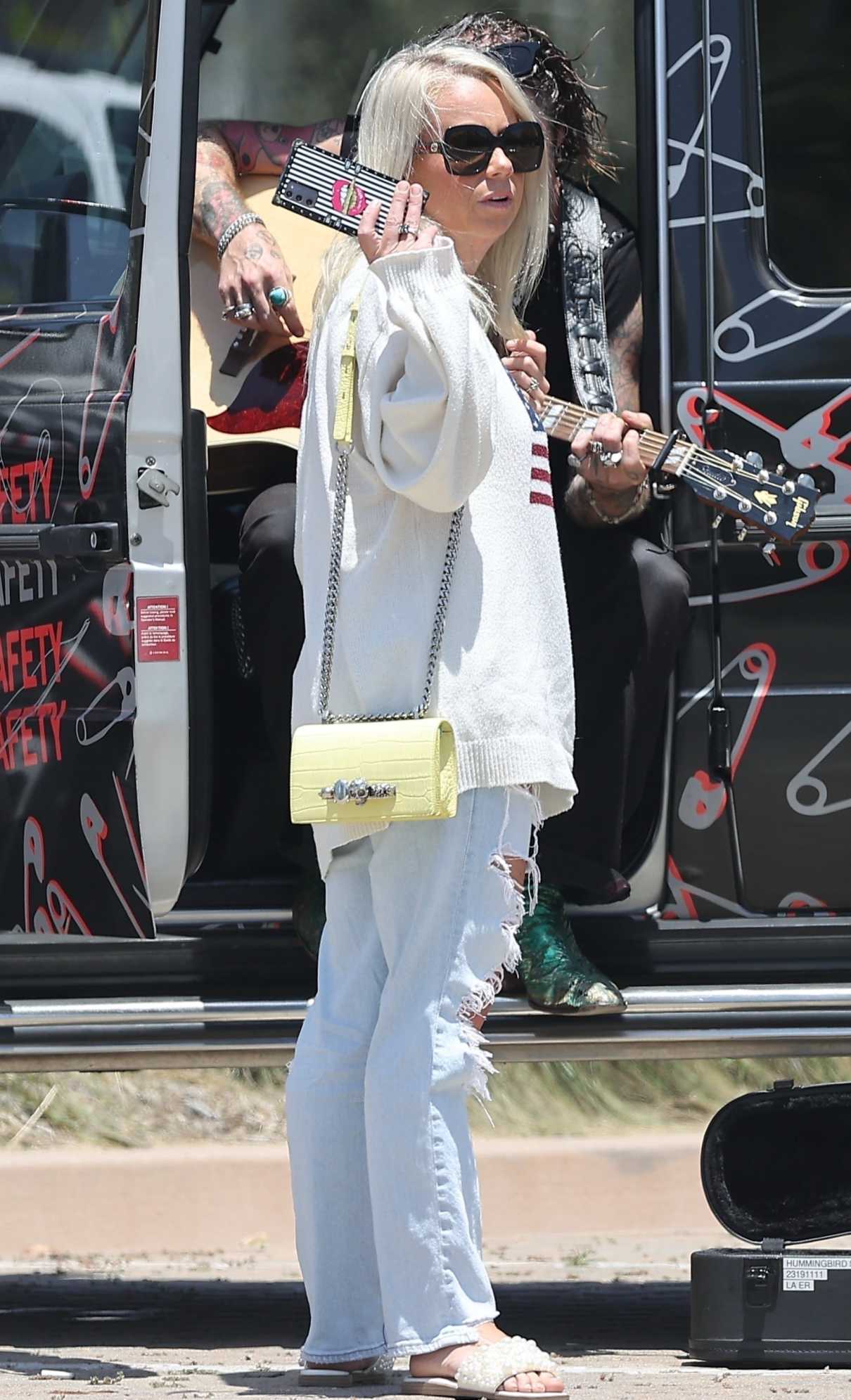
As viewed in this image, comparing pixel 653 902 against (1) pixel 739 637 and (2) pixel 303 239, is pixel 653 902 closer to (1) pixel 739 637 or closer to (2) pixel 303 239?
(1) pixel 739 637

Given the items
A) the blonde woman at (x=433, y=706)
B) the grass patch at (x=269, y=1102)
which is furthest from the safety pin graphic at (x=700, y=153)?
the grass patch at (x=269, y=1102)

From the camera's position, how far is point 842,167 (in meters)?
3.32

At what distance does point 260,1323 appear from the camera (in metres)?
3.81

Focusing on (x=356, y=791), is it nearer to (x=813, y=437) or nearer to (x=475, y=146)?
(x=475, y=146)

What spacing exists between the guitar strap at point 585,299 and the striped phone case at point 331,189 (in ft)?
2.33

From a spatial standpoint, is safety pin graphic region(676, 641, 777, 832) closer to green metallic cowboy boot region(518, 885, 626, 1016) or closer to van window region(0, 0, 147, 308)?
green metallic cowboy boot region(518, 885, 626, 1016)

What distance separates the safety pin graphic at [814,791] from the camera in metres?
3.23

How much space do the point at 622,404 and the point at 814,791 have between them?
2.39 feet

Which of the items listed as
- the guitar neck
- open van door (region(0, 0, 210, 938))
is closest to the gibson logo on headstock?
the guitar neck

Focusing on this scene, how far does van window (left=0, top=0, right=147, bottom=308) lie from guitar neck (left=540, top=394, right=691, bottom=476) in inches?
30.0

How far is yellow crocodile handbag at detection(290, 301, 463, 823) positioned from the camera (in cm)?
240

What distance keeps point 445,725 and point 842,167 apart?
1465 mm

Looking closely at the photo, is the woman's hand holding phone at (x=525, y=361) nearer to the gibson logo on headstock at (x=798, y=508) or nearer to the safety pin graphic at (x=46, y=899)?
the gibson logo on headstock at (x=798, y=508)

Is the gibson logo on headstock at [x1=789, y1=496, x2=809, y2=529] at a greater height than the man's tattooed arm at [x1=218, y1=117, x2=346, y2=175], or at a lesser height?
lesser
